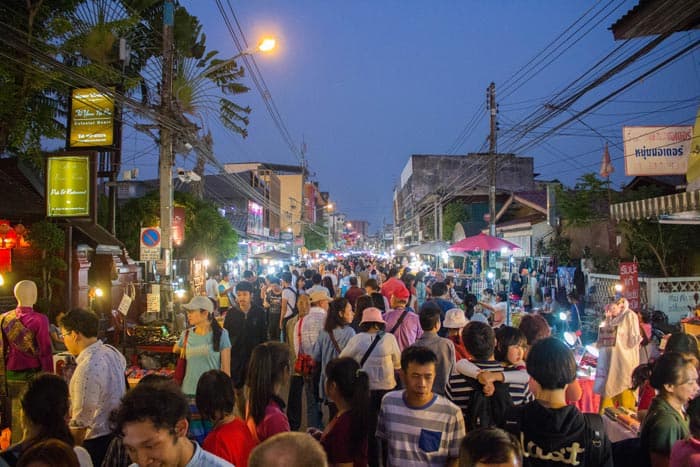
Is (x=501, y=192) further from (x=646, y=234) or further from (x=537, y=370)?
(x=537, y=370)

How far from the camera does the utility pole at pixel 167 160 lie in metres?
11.4

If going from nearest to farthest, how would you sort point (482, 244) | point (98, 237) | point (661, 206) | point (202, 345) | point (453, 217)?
point (202, 345) → point (661, 206) → point (98, 237) → point (482, 244) → point (453, 217)

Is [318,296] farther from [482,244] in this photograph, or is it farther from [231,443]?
[482,244]

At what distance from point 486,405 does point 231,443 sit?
1.87m

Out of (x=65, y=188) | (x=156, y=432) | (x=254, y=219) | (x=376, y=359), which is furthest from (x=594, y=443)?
(x=254, y=219)

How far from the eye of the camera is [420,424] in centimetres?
330

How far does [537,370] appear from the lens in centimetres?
304

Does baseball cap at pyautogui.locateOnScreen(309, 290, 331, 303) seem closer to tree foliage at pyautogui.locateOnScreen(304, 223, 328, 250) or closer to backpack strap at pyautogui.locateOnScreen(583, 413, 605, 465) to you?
backpack strap at pyautogui.locateOnScreen(583, 413, 605, 465)

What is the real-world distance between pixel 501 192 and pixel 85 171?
99.2 ft

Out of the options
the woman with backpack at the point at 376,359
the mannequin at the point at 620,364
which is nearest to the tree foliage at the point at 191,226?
the woman with backpack at the point at 376,359

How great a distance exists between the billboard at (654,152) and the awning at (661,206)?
3666mm

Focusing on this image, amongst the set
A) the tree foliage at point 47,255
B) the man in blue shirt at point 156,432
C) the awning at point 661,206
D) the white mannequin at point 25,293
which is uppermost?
the awning at point 661,206

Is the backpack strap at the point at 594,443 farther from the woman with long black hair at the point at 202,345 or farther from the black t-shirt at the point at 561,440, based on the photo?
the woman with long black hair at the point at 202,345

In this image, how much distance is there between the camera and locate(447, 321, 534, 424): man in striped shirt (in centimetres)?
389
